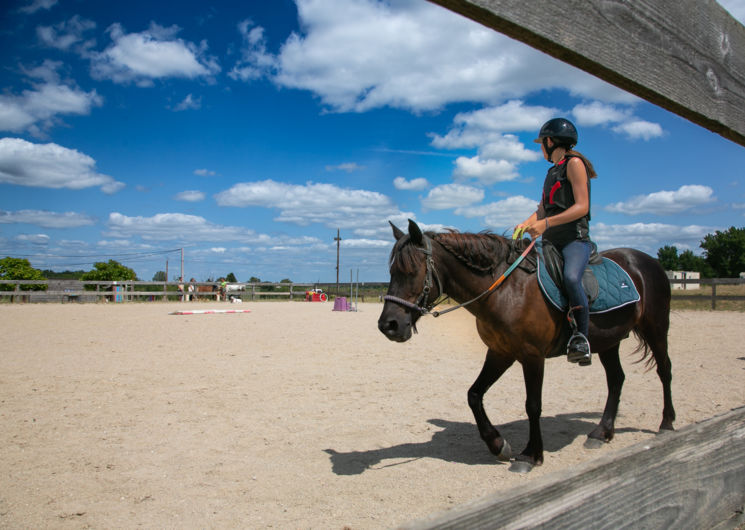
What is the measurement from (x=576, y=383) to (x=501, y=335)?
433 cm

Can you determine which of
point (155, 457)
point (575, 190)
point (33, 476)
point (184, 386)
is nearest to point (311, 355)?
point (184, 386)

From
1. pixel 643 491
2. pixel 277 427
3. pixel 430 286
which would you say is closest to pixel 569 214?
pixel 430 286

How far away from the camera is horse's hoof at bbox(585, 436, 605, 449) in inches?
185

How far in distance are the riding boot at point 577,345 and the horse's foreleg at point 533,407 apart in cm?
26

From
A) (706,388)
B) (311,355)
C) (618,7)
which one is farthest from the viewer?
(311,355)

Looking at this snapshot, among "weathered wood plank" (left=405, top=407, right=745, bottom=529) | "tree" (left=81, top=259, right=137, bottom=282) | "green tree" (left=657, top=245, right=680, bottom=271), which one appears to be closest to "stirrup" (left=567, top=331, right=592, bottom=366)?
"weathered wood plank" (left=405, top=407, right=745, bottom=529)

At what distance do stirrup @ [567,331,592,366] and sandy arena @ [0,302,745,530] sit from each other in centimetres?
82

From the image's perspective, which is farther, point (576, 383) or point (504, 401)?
point (576, 383)

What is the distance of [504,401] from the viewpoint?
256 inches

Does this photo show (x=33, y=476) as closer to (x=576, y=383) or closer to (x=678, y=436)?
(x=678, y=436)

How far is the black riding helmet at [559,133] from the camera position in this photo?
4293 millimetres

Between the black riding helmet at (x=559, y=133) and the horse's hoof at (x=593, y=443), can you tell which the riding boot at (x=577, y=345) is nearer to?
the horse's hoof at (x=593, y=443)

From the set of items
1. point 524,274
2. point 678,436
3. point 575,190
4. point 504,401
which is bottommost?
point 504,401

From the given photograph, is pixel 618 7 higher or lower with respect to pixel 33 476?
higher
